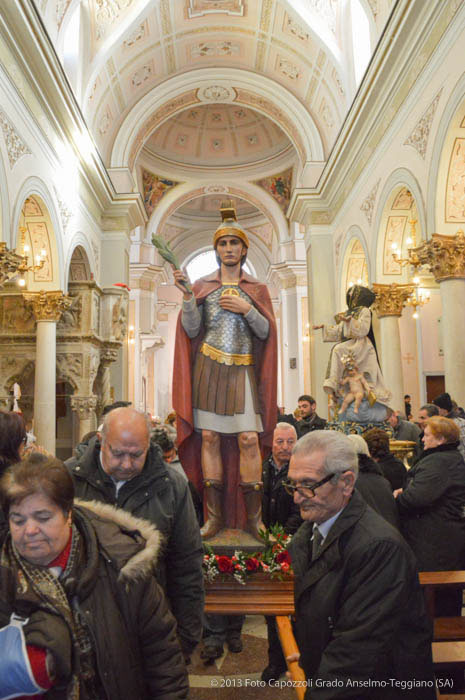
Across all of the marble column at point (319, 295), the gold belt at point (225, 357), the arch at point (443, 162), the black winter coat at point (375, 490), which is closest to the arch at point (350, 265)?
the marble column at point (319, 295)

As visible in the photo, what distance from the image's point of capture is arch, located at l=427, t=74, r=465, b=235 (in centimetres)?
689

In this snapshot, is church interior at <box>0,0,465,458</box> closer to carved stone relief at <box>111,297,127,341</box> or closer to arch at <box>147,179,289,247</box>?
carved stone relief at <box>111,297,127,341</box>

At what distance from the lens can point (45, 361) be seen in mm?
10141

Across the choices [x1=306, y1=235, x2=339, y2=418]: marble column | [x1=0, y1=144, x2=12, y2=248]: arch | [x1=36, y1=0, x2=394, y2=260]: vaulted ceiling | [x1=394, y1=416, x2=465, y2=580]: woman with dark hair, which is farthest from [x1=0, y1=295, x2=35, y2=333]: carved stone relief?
[x1=394, y1=416, x2=465, y2=580]: woman with dark hair

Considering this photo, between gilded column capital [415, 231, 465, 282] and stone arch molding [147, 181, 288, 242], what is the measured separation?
1355 centimetres

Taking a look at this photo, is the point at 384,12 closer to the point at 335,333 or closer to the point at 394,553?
the point at 335,333

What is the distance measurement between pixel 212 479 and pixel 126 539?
184 cm

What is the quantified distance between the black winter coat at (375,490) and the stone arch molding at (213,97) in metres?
12.3

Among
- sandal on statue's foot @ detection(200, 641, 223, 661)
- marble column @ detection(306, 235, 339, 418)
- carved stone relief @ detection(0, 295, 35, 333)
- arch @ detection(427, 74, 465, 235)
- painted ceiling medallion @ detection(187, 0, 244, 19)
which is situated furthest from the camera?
marble column @ detection(306, 235, 339, 418)

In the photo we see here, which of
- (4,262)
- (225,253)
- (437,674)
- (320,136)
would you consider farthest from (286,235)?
(437,674)

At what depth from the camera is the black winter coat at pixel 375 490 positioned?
3172 millimetres

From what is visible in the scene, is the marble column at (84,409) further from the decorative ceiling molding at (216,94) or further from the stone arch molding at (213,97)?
the decorative ceiling molding at (216,94)

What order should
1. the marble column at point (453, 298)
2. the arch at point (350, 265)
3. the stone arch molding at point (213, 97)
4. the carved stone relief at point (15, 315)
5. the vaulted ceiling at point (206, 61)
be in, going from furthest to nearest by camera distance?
the stone arch molding at point (213, 97), the arch at point (350, 265), the vaulted ceiling at point (206, 61), the carved stone relief at point (15, 315), the marble column at point (453, 298)

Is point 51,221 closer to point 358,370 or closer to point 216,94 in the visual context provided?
point 358,370
